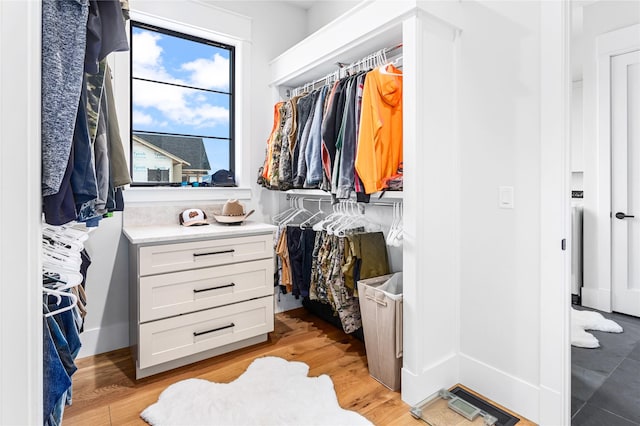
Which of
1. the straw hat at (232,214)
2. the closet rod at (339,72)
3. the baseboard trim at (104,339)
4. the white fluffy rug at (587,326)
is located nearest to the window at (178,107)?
the straw hat at (232,214)

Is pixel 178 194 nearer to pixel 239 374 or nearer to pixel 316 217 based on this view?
pixel 316 217

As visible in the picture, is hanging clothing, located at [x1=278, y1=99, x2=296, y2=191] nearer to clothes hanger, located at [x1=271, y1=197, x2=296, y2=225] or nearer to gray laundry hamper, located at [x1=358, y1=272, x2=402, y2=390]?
clothes hanger, located at [x1=271, y1=197, x2=296, y2=225]

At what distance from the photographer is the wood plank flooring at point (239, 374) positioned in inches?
69.1

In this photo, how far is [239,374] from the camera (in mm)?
2109

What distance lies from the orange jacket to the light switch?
0.56 metres

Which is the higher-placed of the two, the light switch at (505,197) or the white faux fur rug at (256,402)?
the light switch at (505,197)

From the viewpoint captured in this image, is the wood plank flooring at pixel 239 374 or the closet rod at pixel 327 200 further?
the closet rod at pixel 327 200

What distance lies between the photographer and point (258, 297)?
2412 millimetres

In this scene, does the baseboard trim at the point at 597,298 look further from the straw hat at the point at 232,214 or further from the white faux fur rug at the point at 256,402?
the straw hat at the point at 232,214

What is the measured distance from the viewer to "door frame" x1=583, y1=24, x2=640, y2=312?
2951 mm

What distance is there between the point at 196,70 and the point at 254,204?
1.17m

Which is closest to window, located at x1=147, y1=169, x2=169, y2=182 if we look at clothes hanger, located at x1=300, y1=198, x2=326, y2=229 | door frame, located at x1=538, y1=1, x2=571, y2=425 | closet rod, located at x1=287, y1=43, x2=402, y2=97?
clothes hanger, located at x1=300, y1=198, x2=326, y2=229

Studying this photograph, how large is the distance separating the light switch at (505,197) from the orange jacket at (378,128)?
560 millimetres

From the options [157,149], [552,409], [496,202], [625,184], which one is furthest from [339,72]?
[625,184]
